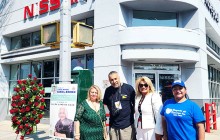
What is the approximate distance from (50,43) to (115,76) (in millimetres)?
1925

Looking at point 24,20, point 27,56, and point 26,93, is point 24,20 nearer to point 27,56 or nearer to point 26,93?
point 27,56

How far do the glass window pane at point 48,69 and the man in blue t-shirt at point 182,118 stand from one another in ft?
38.6

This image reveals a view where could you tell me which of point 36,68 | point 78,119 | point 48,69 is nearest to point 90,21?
point 48,69

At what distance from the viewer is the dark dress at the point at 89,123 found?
3811mm

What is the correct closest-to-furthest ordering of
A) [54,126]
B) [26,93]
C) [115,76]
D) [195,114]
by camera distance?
[195,114] < [115,76] < [54,126] < [26,93]

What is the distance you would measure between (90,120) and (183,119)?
1646 millimetres

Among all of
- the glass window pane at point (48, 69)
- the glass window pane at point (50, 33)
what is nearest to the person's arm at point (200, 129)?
the glass window pane at point (50, 33)

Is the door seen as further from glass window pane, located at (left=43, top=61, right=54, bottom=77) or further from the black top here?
the black top

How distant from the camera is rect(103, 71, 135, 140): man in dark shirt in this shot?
154 inches

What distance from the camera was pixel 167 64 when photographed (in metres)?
11.5

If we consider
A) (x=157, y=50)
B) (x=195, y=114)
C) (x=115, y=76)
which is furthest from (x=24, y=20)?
(x=195, y=114)

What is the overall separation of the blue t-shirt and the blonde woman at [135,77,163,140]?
0.51m

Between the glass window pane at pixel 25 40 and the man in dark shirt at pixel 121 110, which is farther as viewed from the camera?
the glass window pane at pixel 25 40

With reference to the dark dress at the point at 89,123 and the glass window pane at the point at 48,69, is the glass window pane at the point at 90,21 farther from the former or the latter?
the dark dress at the point at 89,123
